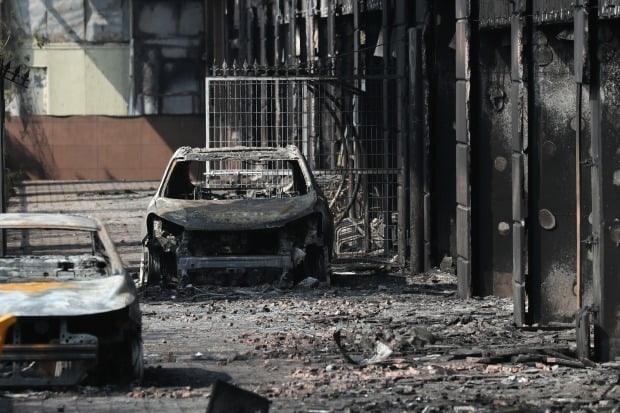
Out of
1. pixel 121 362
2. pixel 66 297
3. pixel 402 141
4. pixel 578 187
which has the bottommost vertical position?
pixel 121 362

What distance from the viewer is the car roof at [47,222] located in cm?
1127

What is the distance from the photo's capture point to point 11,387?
991 centimetres

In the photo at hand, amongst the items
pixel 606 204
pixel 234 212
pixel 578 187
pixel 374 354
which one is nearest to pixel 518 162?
pixel 578 187

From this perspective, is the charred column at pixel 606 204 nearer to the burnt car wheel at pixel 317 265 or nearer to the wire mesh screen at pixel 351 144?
the burnt car wheel at pixel 317 265

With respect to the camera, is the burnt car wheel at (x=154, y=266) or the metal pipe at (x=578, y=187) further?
the burnt car wheel at (x=154, y=266)

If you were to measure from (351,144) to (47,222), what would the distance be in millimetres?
11588

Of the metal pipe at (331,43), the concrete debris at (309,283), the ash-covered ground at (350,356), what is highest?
the metal pipe at (331,43)

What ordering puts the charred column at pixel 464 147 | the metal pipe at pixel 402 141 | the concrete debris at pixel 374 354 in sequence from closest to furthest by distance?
1. the concrete debris at pixel 374 354
2. the charred column at pixel 464 147
3. the metal pipe at pixel 402 141

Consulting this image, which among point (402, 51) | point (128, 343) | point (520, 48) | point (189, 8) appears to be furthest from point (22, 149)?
point (128, 343)

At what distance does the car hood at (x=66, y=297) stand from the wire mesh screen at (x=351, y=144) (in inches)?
315

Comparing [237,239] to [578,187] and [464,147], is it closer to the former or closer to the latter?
[464,147]

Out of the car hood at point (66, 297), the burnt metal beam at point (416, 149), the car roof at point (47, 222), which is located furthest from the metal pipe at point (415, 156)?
the car hood at point (66, 297)

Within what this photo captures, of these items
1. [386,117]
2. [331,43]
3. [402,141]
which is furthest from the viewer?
[331,43]

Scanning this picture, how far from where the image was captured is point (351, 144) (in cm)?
2262
